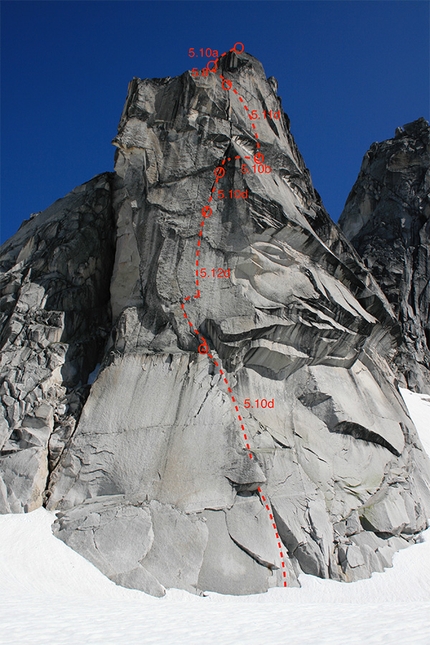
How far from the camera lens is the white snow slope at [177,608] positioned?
7.26 metres

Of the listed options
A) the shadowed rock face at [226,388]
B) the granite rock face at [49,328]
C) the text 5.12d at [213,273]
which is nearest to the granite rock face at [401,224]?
the shadowed rock face at [226,388]

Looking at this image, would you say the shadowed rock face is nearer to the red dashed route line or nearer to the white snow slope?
the red dashed route line

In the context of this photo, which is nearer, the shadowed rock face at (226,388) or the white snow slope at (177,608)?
the white snow slope at (177,608)

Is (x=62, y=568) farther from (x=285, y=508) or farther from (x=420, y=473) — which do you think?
(x=420, y=473)

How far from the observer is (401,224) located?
4722 centimetres

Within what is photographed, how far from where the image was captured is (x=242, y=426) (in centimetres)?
1361

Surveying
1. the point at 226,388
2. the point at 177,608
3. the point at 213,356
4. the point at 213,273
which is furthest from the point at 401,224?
the point at 177,608

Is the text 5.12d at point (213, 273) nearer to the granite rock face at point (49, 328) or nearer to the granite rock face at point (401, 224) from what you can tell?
the granite rock face at point (49, 328)

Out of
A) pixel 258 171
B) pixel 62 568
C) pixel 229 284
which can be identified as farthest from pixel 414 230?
pixel 62 568

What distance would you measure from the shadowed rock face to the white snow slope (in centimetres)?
43

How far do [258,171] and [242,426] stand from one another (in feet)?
30.1

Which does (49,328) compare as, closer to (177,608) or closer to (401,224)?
(177,608)

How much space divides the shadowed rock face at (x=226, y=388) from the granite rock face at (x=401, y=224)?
24.5 meters

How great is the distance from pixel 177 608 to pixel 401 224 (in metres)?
44.1
